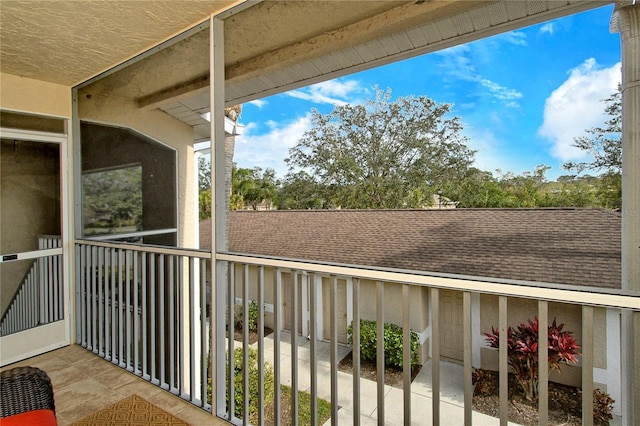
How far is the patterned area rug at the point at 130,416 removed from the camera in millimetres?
2180

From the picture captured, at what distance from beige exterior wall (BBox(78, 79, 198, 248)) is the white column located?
9.73 ft

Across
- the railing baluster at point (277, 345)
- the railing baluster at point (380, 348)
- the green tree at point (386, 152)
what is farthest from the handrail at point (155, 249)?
the railing baluster at point (380, 348)

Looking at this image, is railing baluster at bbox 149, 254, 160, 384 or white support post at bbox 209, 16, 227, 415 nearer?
white support post at bbox 209, 16, 227, 415

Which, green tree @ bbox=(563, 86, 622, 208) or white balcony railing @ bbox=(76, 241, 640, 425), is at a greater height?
green tree @ bbox=(563, 86, 622, 208)

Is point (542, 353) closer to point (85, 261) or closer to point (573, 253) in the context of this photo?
point (573, 253)

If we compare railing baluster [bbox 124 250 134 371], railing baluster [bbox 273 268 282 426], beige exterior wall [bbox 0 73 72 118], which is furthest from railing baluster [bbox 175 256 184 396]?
beige exterior wall [bbox 0 73 72 118]

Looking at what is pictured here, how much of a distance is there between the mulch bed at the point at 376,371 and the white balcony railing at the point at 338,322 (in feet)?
0.17

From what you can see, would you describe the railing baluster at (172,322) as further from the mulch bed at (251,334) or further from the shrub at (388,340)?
the shrub at (388,340)

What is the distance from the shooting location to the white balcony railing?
129cm

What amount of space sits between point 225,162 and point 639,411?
231cm

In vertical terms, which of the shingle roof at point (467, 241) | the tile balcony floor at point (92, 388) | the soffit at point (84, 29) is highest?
the soffit at point (84, 29)

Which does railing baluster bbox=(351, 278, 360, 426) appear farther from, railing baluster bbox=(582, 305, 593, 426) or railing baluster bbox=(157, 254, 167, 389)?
railing baluster bbox=(157, 254, 167, 389)

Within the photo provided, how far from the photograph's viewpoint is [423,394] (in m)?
1.76

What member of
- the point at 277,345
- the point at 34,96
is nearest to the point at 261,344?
the point at 277,345
